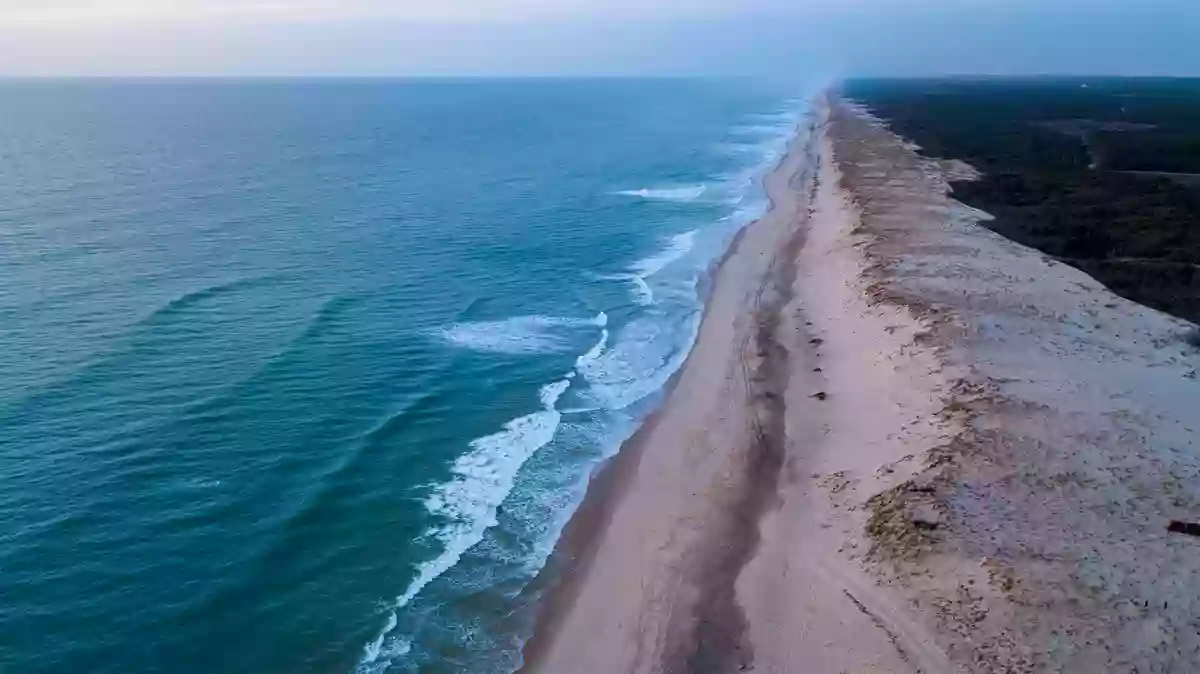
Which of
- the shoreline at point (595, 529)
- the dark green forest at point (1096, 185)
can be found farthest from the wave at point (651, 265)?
the dark green forest at point (1096, 185)

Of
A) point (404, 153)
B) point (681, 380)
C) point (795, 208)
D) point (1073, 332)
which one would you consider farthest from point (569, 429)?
point (404, 153)

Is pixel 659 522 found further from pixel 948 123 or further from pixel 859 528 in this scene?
pixel 948 123

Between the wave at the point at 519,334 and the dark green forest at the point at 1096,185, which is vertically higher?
the dark green forest at the point at 1096,185

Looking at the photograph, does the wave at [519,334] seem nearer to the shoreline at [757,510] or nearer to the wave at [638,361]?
the wave at [638,361]

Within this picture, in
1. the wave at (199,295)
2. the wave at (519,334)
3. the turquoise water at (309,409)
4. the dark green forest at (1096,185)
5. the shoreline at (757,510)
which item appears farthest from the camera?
the dark green forest at (1096,185)

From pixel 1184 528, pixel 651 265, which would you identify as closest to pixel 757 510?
pixel 1184 528

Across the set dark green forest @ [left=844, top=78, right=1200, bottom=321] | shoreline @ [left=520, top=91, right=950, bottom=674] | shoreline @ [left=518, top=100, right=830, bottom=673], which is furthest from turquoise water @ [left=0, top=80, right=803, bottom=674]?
dark green forest @ [left=844, top=78, right=1200, bottom=321]

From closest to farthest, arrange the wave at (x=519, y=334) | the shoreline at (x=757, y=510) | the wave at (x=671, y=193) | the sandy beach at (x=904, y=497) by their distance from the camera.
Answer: the sandy beach at (x=904, y=497) → the shoreline at (x=757, y=510) → the wave at (x=519, y=334) → the wave at (x=671, y=193)
